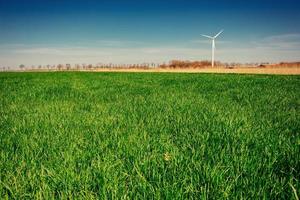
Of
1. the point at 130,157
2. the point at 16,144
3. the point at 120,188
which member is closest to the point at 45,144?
the point at 16,144

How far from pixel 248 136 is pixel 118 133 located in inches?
65.0

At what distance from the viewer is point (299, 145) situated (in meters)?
3.27

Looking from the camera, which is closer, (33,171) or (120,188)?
(120,188)

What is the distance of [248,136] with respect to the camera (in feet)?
11.7

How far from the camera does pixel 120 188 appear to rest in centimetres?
210

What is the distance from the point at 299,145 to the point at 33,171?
2.81m

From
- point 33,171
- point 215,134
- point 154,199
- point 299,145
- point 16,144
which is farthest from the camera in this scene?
point 215,134

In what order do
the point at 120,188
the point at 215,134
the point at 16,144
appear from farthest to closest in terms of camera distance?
the point at 215,134, the point at 16,144, the point at 120,188

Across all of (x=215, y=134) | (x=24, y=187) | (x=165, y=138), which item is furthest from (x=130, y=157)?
(x=215, y=134)

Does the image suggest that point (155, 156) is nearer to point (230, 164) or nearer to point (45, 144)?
point (230, 164)

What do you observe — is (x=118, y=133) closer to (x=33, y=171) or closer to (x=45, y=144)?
(x=45, y=144)

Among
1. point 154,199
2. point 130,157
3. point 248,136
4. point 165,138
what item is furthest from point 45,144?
point 248,136

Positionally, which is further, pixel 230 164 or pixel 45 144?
pixel 45 144

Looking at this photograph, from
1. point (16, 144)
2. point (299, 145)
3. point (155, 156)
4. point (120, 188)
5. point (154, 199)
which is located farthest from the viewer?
point (16, 144)
